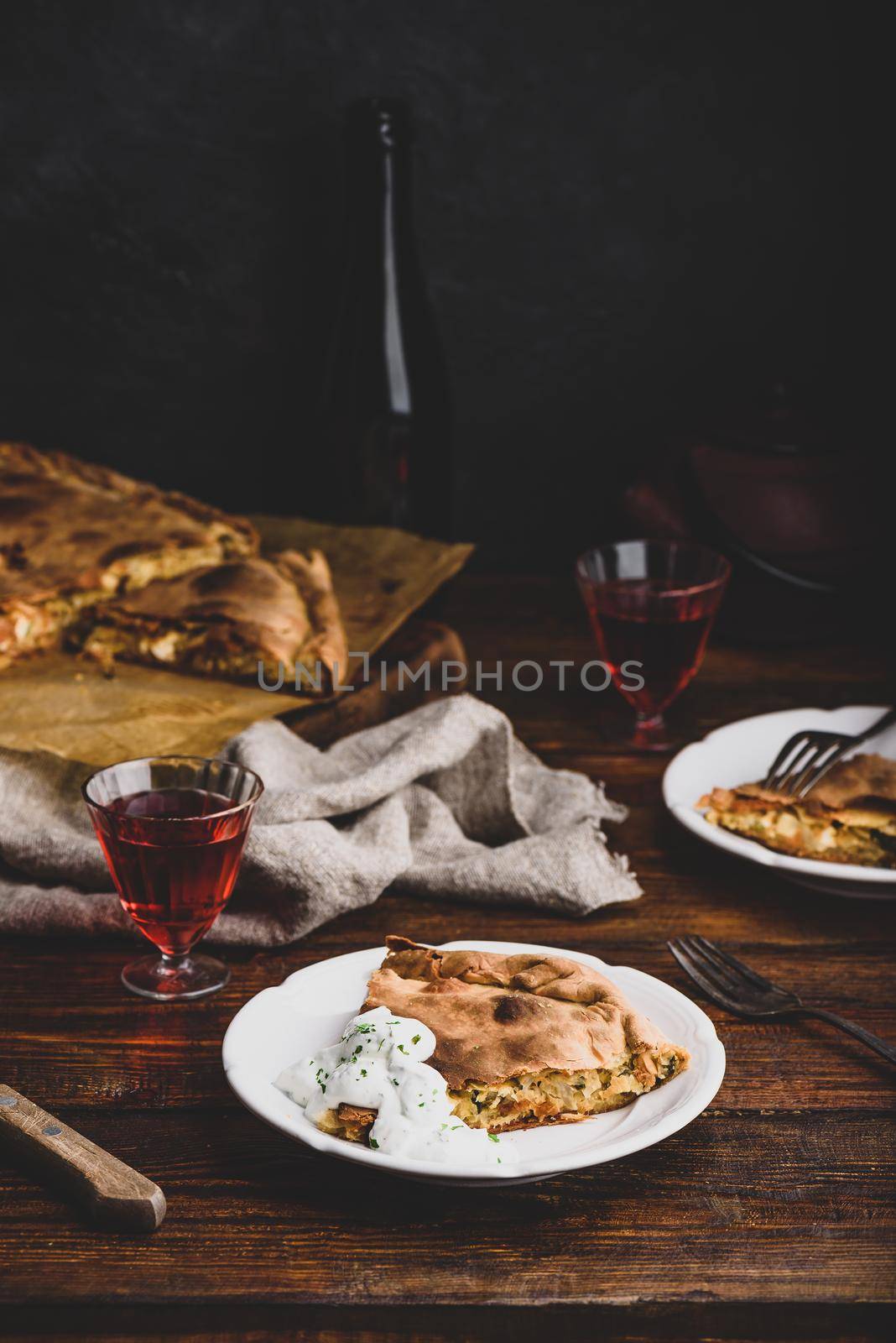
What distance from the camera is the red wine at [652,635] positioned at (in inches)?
72.4

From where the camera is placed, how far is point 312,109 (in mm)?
2516

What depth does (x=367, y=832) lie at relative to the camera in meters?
1.50

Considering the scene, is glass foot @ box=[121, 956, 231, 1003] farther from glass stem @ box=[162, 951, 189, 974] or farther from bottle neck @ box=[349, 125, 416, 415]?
bottle neck @ box=[349, 125, 416, 415]

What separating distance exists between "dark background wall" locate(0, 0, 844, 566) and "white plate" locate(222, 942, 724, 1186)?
142 cm

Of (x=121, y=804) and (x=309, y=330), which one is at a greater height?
(x=309, y=330)

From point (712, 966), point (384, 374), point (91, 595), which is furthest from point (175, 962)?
point (384, 374)

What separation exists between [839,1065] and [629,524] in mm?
1322

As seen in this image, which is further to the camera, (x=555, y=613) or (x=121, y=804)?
(x=555, y=613)

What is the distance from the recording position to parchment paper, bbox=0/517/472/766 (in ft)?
5.72

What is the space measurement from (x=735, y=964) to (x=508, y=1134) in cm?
39

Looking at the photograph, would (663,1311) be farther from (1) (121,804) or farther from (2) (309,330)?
(2) (309,330)

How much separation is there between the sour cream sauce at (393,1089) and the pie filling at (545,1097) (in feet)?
0.04

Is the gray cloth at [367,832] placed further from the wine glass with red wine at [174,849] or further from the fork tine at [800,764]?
the fork tine at [800,764]

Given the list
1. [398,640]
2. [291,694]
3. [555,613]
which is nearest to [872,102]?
[555,613]
